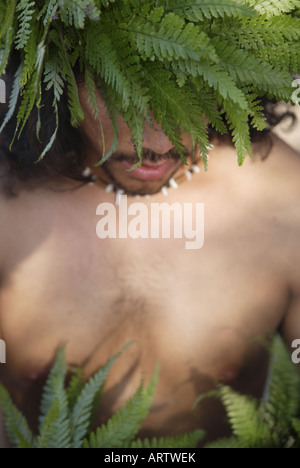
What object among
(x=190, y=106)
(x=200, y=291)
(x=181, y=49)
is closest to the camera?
(x=181, y=49)

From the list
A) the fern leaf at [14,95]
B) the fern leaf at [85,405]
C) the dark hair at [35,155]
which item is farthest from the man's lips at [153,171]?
the fern leaf at [85,405]

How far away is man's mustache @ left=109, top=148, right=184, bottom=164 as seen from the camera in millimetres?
1065

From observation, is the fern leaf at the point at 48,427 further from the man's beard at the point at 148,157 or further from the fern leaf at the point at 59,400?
the man's beard at the point at 148,157

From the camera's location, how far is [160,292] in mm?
1071

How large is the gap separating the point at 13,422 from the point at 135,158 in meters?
0.65

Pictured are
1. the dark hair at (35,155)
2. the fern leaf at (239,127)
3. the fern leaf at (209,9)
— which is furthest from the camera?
the dark hair at (35,155)

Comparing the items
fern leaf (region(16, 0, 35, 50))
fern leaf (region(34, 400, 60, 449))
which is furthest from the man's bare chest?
fern leaf (region(16, 0, 35, 50))

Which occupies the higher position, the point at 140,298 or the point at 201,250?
the point at 201,250

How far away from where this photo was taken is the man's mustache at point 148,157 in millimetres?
1065

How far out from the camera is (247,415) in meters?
1.03

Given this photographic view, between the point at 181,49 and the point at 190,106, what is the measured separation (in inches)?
5.2

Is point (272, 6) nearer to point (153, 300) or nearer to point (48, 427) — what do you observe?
point (153, 300)

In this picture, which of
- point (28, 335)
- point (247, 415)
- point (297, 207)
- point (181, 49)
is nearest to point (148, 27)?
point (181, 49)

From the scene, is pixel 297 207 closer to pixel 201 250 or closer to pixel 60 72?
pixel 201 250
